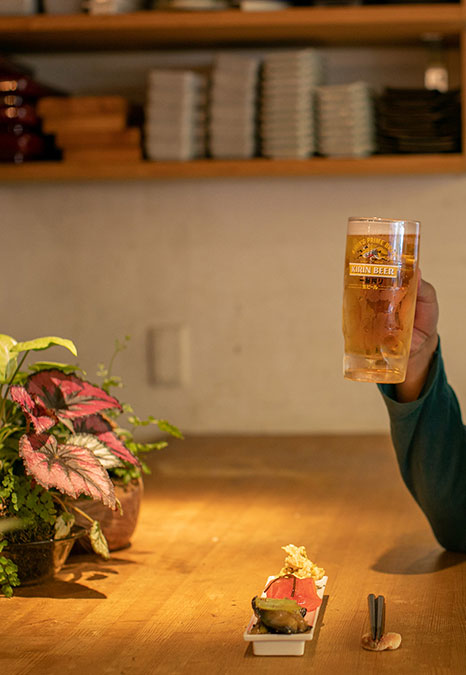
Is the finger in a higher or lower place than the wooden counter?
higher

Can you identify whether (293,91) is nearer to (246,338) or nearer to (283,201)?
(283,201)

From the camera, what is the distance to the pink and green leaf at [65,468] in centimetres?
92

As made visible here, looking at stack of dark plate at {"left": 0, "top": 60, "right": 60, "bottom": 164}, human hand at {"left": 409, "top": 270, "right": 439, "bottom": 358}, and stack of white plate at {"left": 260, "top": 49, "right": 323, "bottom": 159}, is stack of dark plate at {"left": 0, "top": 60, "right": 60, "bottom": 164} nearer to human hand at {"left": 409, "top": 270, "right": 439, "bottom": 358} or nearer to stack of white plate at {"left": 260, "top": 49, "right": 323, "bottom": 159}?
stack of white plate at {"left": 260, "top": 49, "right": 323, "bottom": 159}

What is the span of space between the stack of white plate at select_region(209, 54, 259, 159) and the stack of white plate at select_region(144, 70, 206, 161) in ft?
0.14

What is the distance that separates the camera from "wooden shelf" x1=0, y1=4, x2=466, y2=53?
207cm

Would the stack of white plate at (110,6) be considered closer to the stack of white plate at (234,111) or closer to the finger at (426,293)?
the stack of white plate at (234,111)

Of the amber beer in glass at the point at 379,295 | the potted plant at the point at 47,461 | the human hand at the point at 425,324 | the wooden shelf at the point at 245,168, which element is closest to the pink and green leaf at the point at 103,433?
the potted plant at the point at 47,461

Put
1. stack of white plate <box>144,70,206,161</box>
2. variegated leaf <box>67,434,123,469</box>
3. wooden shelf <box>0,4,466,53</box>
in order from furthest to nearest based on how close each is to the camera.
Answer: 1. stack of white plate <box>144,70,206,161</box>
2. wooden shelf <box>0,4,466,53</box>
3. variegated leaf <box>67,434,123,469</box>

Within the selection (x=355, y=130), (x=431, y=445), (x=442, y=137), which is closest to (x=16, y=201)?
(x=355, y=130)

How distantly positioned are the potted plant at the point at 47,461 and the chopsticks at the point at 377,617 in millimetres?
291

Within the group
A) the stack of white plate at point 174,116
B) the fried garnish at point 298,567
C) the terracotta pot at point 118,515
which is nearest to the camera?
the fried garnish at point 298,567

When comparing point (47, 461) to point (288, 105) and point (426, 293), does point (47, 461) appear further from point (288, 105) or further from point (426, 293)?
point (288, 105)

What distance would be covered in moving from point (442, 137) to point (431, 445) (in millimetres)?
1174

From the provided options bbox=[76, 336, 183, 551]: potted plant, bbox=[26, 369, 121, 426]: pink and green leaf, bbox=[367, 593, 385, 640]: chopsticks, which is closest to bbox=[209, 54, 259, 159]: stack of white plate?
bbox=[76, 336, 183, 551]: potted plant
